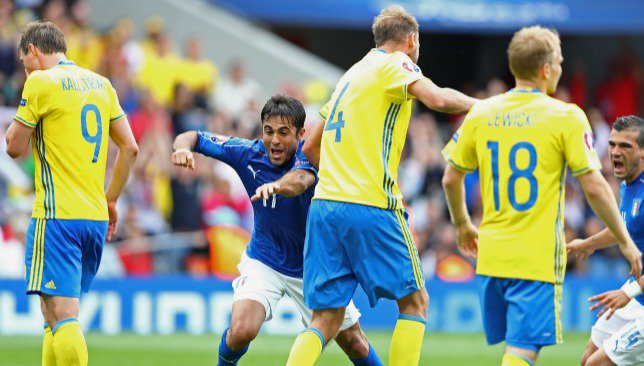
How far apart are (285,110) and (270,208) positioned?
0.68 metres

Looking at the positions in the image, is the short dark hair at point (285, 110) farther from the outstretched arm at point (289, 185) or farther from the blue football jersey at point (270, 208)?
the outstretched arm at point (289, 185)

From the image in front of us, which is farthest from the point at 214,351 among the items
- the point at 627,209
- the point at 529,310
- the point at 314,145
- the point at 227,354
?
the point at 529,310

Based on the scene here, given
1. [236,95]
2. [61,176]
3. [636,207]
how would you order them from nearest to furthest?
[636,207] < [61,176] < [236,95]

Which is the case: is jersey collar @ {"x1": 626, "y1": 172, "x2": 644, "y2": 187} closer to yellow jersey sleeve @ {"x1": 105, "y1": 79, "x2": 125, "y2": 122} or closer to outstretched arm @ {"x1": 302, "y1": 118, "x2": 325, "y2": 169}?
outstretched arm @ {"x1": 302, "y1": 118, "x2": 325, "y2": 169}

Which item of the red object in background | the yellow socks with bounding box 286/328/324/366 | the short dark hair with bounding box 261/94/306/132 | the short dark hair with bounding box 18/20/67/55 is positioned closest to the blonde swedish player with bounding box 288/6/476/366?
the yellow socks with bounding box 286/328/324/366

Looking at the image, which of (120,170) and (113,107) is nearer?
(113,107)

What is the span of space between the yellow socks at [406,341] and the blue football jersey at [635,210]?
1.50 metres

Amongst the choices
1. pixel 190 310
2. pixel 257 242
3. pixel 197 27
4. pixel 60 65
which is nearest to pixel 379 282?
pixel 257 242

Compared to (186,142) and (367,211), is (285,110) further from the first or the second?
(367,211)

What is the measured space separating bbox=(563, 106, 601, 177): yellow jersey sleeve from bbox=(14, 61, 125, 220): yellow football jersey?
313 cm

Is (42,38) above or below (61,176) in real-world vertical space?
above

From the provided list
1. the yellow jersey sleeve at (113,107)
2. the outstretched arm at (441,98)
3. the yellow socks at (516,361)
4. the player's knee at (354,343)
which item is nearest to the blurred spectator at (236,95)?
the yellow jersey sleeve at (113,107)

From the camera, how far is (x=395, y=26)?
6824mm

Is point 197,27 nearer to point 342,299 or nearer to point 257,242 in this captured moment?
point 257,242
